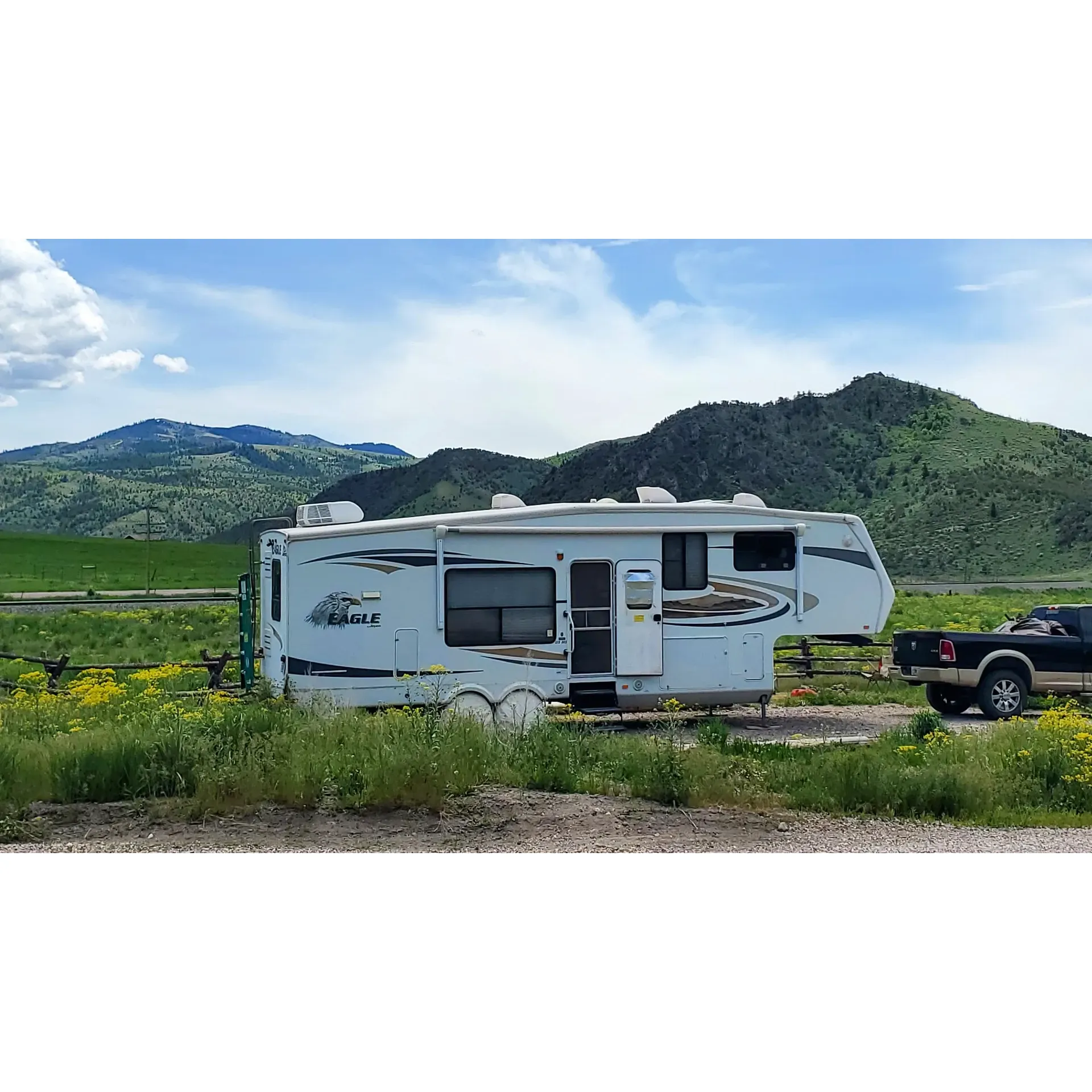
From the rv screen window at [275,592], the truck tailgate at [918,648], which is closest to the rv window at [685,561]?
the truck tailgate at [918,648]

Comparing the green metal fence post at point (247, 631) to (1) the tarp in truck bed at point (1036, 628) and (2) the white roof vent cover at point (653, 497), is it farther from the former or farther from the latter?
(1) the tarp in truck bed at point (1036, 628)

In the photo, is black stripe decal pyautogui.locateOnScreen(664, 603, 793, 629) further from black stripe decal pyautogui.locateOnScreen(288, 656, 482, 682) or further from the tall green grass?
black stripe decal pyautogui.locateOnScreen(288, 656, 482, 682)

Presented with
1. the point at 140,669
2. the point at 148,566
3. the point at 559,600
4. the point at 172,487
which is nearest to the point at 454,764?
the point at 559,600

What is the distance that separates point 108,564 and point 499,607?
242 ft

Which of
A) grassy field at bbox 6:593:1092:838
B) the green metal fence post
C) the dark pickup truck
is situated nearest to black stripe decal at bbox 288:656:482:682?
grassy field at bbox 6:593:1092:838

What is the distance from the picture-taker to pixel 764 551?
45.3 feet

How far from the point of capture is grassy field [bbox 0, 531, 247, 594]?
63.1m

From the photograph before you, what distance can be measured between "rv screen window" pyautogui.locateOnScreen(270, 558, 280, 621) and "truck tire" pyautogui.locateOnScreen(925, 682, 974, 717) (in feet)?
29.2

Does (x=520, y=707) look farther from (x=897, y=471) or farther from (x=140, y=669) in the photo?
(x=897, y=471)

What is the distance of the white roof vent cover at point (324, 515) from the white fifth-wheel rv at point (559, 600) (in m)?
0.02

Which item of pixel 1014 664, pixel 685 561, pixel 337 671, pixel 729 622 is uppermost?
pixel 685 561

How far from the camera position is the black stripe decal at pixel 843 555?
551 inches

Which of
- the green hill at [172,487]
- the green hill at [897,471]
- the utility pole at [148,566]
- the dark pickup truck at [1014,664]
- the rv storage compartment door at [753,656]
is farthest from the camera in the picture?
the green hill at [172,487]

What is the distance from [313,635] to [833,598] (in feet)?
21.0
